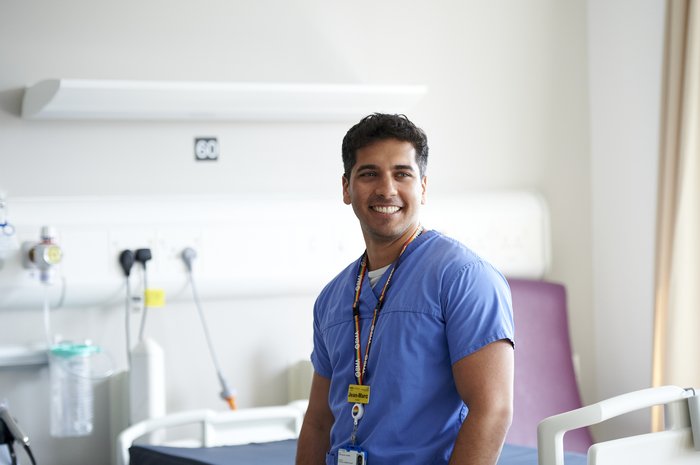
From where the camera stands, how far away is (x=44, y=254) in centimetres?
338

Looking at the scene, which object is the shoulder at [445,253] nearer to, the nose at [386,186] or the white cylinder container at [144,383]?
the nose at [386,186]

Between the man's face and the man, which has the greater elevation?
the man's face

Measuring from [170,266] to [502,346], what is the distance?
6.11ft

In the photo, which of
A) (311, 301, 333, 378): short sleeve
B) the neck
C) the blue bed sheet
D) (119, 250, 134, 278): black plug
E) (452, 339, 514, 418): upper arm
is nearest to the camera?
(452, 339, 514, 418): upper arm

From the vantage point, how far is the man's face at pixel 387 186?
2.21m

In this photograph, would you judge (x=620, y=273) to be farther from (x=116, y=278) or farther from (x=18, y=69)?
(x=18, y=69)

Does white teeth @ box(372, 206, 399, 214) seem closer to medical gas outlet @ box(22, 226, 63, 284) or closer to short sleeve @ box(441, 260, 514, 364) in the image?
short sleeve @ box(441, 260, 514, 364)

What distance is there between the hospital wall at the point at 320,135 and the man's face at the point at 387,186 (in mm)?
1555

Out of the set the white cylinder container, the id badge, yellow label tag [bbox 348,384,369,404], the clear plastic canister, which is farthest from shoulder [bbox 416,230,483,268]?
the clear plastic canister

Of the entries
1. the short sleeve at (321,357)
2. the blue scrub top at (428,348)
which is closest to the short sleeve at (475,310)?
the blue scrub top at (428,348)

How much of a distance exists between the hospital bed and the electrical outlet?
3.21ft

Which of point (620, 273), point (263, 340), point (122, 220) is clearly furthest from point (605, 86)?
point (122, 220)

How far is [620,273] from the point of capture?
427 centimetres

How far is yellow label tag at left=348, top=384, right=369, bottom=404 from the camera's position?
2178mm
